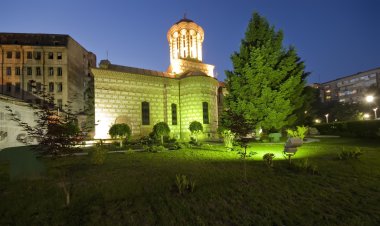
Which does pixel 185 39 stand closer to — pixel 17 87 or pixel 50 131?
pixel 50 131

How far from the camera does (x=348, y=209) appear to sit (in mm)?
6051

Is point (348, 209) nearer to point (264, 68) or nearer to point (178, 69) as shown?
point (264, 68)

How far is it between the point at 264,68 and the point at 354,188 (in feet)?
43.5

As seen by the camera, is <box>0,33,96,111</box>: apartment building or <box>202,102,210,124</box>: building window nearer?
<box>202,102,210,124</box>: building window

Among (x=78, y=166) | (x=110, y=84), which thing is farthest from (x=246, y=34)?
(x=78, y=166)

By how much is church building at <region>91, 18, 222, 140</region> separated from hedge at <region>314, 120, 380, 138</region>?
576 inches

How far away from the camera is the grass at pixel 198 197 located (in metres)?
5.43

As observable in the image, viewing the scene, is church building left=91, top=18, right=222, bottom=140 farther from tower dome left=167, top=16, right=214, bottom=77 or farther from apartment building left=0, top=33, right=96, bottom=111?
apartment building left=0, top=33, right=96, bottom=111

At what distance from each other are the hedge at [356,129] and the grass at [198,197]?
14087 millimetres

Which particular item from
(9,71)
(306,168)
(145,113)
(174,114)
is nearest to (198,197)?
(306,168)

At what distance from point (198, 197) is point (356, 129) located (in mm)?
23157

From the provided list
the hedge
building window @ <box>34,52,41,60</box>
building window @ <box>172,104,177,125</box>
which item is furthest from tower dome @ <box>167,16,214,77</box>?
building window @ <box>34,52,41,60</box>

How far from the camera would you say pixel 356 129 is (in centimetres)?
2188

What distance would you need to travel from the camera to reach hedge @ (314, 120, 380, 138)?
64.6 ft
